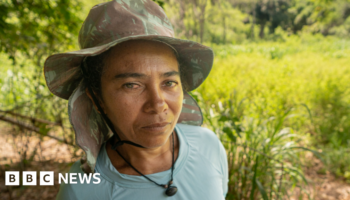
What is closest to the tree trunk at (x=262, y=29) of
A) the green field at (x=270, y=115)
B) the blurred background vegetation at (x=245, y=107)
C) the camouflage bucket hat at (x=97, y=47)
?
the blurred background vegetation at (x=245, y=107)

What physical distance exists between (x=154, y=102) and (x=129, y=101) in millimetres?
98

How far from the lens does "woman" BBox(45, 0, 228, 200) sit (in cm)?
83

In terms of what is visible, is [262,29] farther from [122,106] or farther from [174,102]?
[122,106]

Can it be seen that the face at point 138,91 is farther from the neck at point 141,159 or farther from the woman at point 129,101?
the neck at point 141,159

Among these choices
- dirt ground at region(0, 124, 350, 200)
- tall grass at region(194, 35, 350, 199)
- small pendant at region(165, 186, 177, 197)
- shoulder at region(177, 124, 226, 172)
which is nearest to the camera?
small pendant at region(165, 186, 177, 197)

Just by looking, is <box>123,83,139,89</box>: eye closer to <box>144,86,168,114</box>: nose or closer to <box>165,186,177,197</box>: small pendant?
<box>144,86,168,114</box>: nose

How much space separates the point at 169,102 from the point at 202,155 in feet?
1.26

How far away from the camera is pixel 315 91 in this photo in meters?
4.69

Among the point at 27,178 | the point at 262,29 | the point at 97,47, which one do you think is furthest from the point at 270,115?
the point at 262,29

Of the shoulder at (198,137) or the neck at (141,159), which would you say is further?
the shoulder at (198,137)

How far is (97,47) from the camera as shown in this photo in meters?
0.78

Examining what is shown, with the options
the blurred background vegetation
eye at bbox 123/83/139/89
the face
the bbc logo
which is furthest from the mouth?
the bbc logo

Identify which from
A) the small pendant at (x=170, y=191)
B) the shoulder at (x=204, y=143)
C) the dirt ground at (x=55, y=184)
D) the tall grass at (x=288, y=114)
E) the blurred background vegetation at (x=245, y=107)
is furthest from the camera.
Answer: the dirt ground at (x=55, y=184)

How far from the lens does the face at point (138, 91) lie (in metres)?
0.82
